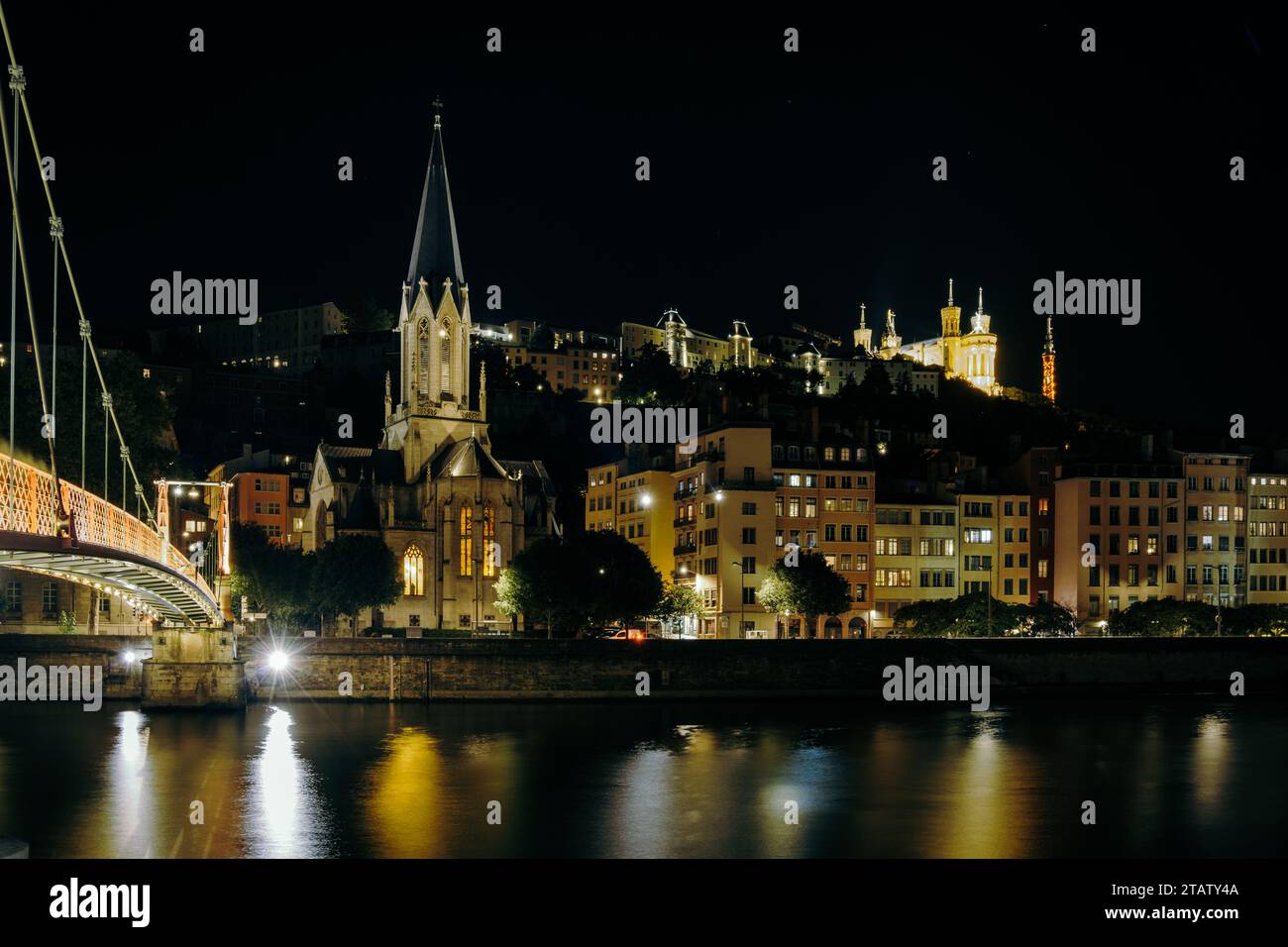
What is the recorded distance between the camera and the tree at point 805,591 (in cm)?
7962

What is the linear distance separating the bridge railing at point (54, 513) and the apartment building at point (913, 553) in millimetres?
49683

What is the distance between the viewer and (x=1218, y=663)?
72.2 m

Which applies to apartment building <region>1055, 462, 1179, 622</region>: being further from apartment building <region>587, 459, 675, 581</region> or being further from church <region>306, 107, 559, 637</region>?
church <region>306, 107, 559, 637</region>

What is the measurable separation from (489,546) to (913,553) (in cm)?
2443

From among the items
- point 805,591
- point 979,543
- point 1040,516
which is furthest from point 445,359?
point 1040,516

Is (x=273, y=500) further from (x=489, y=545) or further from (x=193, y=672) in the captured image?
(x=193, y=672)

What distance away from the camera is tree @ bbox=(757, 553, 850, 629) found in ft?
261

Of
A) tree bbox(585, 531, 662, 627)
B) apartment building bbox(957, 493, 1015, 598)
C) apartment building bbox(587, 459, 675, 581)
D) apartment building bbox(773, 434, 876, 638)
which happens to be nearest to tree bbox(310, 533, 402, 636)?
tree bbox(585, 531, 662, 627)

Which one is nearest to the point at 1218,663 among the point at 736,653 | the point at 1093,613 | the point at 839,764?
the point at 1093,613

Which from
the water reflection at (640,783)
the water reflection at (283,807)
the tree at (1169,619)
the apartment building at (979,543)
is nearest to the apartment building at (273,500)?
the apartment building at (979,543)

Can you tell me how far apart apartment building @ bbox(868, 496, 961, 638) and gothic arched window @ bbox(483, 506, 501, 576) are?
72.9ft

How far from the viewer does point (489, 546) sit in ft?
316

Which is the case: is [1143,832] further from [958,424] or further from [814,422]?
[958,424]

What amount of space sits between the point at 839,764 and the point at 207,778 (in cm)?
1796
